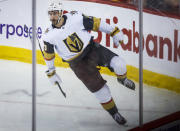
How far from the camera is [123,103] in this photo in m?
4.09

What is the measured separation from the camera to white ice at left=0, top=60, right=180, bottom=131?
3.31m

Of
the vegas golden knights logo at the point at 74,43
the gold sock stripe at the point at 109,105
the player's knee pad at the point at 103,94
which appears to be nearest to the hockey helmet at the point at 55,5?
the vegas golden knights logo at the point at 74,43

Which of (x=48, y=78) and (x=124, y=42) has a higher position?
(x=124, y=42)

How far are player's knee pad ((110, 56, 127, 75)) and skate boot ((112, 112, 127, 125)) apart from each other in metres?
0.46

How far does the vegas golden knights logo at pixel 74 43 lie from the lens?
3.63 metres

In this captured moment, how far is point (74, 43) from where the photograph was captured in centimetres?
367

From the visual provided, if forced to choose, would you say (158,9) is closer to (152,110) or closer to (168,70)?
(168,70)

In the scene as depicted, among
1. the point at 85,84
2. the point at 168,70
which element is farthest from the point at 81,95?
the point at 168,70

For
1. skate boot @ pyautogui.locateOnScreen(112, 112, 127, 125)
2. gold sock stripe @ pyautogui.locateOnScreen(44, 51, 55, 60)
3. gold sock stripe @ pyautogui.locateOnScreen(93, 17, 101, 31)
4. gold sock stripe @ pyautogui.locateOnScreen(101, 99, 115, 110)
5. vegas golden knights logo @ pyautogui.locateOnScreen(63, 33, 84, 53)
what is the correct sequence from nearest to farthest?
gold sock stripe @ pyautogui.locateOnScreen(44, 51, 55, 60) < vegas golden knights logo @ pyautogui.locateOnScreen(63, 33, 84, 53) < gold sock stripe @ pyautogui.locateOnScreen(93, 17, 101, 31) < gold sock stripe @ pyautogui.locateOnScreen(101, 99, 115, 110) < skate boot @ pyautogui.locateOnScreen(112, 112, 127, 125)

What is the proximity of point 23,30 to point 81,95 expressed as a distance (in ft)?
2.93

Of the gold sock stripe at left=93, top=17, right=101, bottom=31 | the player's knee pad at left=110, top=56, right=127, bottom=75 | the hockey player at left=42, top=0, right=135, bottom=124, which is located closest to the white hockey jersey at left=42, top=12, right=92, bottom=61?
the hockey player at left=42, top=0, right=135, bottom=124

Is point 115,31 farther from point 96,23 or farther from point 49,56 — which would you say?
point 49,56

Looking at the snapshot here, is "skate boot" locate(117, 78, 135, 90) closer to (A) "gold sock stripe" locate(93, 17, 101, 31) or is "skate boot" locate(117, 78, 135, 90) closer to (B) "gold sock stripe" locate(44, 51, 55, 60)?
(A) "gold sock stripe" locate(93, 17, 101, 31)

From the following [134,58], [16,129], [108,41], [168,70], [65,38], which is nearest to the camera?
[16,129]
